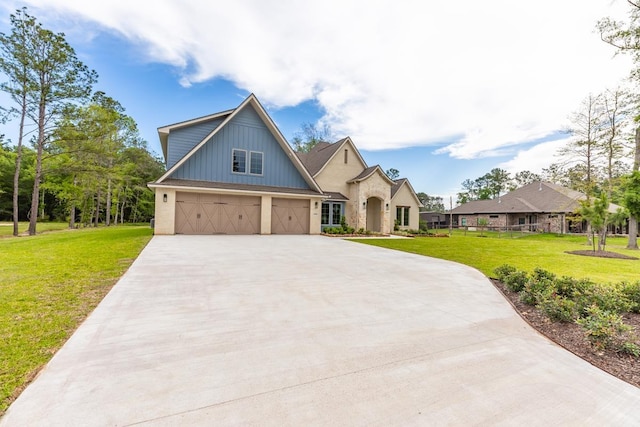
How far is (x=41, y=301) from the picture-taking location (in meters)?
3.88

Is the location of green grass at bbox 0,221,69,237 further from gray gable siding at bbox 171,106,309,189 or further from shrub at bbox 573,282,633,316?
shrub at bbox 573,282,633,316

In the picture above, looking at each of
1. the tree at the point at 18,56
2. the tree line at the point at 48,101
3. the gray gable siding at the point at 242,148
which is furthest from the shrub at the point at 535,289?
the tree at the point at 18,56

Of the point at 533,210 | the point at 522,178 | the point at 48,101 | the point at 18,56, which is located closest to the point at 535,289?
the point at 48,101

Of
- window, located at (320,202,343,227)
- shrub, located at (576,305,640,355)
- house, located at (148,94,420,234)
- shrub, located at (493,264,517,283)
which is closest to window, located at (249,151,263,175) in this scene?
house, located at (148,94,420,234)

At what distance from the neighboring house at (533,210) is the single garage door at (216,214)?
20872mm

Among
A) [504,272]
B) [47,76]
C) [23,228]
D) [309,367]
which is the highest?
[47,76]

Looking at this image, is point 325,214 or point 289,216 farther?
point 325,214

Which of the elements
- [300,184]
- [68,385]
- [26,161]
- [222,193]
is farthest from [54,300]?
[26,161]

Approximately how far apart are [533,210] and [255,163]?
87.9ft

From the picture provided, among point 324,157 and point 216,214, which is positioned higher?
point 324,157

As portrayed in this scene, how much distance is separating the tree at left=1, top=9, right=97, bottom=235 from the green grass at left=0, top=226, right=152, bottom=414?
1358 centimetres

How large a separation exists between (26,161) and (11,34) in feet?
83.4

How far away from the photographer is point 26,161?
107 ft

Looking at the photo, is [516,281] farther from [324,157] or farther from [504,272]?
[324,157]
